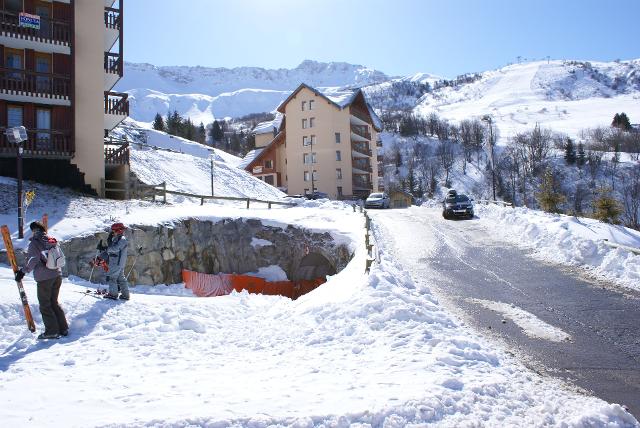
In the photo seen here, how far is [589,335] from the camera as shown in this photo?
895 centimetres

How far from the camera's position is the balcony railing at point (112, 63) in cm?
2573

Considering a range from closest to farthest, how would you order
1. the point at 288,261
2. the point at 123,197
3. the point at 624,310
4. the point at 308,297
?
the point at 624,310, the point at 308,297, the point at 288,261, the point at 123,197

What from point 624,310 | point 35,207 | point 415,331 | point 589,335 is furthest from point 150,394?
point 35,207

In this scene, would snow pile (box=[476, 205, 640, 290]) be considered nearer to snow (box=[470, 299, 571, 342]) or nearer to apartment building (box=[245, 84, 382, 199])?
snow (box=[470, 299, 571, 342])

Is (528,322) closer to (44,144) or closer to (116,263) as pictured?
(116,263)

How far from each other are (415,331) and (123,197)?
21099 millimetres

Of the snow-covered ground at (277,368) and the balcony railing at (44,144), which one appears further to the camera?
the balcony railing at (44,144)

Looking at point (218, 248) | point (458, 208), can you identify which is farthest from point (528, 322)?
point (458, 208)

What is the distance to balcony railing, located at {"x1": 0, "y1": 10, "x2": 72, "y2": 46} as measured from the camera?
2202 cm

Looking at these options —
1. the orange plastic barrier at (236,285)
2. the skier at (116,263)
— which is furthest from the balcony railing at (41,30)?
the skier at (116,263)

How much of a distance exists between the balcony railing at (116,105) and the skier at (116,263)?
56.6ft

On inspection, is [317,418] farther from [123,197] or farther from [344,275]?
[123,197]

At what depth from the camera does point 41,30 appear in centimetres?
2280

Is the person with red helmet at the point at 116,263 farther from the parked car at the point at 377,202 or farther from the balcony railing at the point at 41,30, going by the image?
the parked car at the point at 377,202
